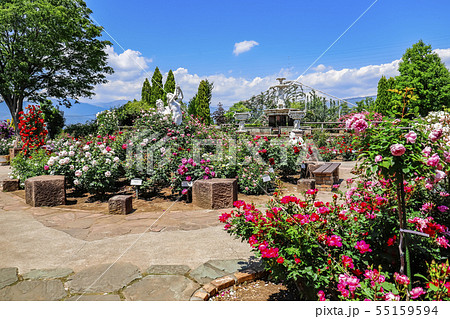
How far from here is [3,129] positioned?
55.6 ft

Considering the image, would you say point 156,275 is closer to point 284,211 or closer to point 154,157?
point 284,211

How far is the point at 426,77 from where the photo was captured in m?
22.6

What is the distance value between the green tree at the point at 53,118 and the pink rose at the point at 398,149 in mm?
18510

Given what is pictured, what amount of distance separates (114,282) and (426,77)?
88.5 feet

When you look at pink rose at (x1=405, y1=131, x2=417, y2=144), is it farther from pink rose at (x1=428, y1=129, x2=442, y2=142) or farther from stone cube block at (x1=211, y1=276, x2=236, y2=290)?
stone cube block at (x1=211, y1=276, x2=236, y2=290)

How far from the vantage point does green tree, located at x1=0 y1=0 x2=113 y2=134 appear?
15.3 meters

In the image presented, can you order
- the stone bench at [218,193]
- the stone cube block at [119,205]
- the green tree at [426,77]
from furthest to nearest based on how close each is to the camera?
the green tree at [426,77], the stone bench at [218,193], the stone cube block at [119,205]

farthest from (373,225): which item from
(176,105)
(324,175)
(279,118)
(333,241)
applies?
(279,118)

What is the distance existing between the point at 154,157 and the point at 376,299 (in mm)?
4785

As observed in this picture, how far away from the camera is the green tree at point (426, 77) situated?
2223 centimetres

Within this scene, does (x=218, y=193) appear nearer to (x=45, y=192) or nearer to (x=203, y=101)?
(x=45, y=192)

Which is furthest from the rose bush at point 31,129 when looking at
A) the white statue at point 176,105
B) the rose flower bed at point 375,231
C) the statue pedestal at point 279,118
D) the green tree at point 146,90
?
the green tree at point 146,90

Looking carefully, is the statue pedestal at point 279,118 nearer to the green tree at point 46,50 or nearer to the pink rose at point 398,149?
the green tree at point 46,50
